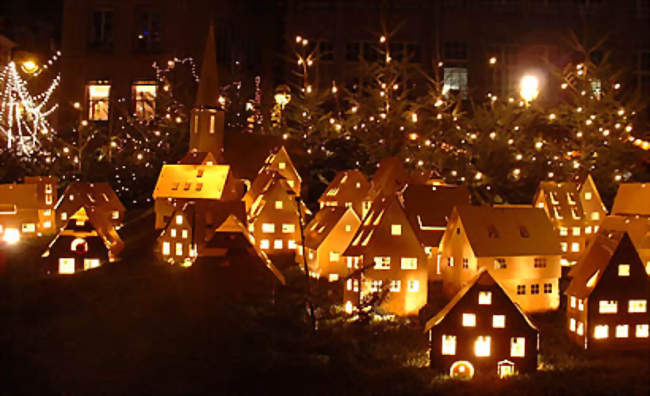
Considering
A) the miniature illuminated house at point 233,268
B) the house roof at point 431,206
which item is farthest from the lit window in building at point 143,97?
the miniature illuminated house at point 233,268

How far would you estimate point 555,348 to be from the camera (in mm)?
16078

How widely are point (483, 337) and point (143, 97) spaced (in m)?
24.9

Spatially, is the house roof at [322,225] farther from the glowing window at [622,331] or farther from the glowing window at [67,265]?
the glowing window at [622,331]

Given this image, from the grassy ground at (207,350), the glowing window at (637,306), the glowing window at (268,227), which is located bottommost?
the grassy ground at (207,350)

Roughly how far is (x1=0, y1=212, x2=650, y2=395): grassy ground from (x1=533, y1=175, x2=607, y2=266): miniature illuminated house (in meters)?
5.29

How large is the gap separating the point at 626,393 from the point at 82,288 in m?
13.5

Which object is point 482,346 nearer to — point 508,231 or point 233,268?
point 508,231

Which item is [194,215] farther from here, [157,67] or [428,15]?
[428,15]

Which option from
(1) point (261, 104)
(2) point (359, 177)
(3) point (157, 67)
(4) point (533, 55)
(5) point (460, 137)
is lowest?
(2) point (359, 177)

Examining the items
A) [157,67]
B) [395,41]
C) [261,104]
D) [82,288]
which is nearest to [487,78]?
[395,41]

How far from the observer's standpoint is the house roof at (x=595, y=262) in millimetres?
16375

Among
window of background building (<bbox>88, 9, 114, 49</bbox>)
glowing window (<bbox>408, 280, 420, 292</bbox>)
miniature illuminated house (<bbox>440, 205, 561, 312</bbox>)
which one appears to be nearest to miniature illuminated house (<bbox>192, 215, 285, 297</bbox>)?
glowing window (<bbox>408, 280, 420, 292</bbox>)

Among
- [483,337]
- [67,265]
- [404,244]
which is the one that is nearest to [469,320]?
[483,337]

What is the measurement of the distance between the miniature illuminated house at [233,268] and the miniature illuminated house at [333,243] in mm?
2960
